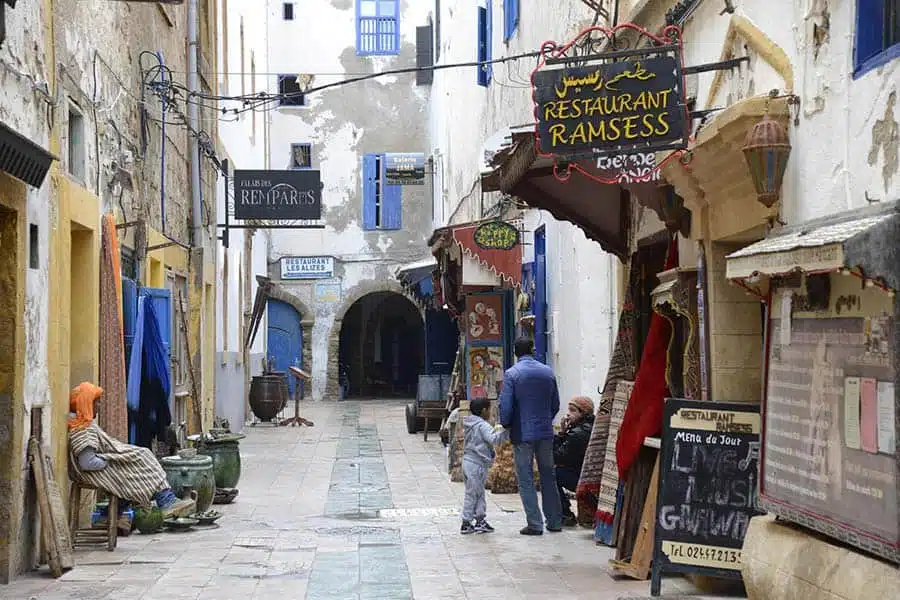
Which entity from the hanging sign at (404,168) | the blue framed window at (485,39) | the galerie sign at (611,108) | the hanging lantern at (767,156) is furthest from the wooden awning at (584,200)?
the hanging sign at (404,168)

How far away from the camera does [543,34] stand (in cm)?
1622

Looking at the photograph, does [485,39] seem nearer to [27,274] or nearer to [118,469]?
[118,469]

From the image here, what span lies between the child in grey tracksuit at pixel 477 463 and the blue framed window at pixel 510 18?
8263mm

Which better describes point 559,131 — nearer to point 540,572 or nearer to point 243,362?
point 540,572

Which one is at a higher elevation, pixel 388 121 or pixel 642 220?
pixel 388 121

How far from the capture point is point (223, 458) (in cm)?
1396

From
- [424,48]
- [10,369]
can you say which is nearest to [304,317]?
[424,48]

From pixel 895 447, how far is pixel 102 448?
6806mm

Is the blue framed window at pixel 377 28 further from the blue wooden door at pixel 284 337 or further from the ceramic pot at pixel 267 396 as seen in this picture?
the ceramic pot at pixel 267 396

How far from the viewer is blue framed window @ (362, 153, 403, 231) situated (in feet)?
115

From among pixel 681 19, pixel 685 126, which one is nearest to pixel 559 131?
pixel 685 126

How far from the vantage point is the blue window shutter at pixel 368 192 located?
3534 centimetres

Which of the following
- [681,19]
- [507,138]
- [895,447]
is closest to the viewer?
[895,447]

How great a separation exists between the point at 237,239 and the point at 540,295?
11445 mm
